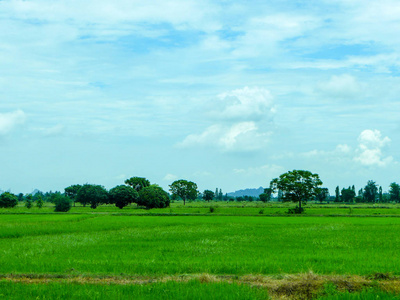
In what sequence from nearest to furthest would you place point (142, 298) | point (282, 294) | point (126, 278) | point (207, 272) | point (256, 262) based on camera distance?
point (142, 298) → point (282, 294) → point (126, 278) → point (207, 272) → point (256, 262)

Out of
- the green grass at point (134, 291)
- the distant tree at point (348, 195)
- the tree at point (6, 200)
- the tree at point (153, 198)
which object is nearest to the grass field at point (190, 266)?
the green grass at point (134, 291)

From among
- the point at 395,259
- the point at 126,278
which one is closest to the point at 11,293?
the point at 126,278

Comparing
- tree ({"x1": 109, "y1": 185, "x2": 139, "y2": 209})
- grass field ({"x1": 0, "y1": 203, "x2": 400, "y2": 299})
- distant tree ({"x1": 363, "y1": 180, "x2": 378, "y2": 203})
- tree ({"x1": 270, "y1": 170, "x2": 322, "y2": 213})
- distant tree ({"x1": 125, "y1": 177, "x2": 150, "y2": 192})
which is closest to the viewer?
grass field ({"x1": 0, "y1": 203, "x2": 400, "y2": 299})

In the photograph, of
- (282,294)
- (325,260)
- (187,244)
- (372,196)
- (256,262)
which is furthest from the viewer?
(372,196)

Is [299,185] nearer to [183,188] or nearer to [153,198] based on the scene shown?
[153,198]

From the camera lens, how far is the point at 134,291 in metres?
12.1

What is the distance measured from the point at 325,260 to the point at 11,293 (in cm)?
1264

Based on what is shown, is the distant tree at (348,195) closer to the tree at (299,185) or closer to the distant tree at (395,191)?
the distant tree at (395,191)

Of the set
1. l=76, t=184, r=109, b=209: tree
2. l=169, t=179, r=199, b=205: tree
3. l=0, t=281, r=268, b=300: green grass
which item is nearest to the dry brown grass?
l=0, t=281, r=268, b=300: green grass

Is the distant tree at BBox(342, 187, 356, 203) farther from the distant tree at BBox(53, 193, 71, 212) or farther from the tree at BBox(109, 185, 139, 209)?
the distant tree at BBox(53, 193, 71, 212)

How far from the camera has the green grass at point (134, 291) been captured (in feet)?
38.0

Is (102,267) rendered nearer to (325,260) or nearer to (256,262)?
(256,262)

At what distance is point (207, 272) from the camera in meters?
15.0

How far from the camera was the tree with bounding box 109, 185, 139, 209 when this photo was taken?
101438 millimetres
